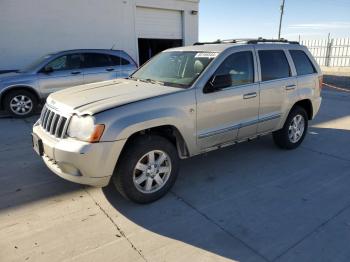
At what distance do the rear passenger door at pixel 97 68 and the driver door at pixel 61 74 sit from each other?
194 mm

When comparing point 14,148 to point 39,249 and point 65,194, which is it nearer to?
point 65,194

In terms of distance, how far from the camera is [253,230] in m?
3.17

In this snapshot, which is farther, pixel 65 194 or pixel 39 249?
pixel 65 194

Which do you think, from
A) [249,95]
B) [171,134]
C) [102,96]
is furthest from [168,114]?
[249,95]

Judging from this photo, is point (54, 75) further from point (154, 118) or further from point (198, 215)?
point (198, 215)

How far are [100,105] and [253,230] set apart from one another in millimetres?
2037

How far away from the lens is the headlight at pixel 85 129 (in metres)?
3.13

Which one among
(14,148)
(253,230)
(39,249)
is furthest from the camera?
(14,148)

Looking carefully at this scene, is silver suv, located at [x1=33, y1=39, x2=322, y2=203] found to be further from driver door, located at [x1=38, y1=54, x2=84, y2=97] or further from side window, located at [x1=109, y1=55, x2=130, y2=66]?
side window, located at [x1=109, y1=55, x2=130, y2=66]

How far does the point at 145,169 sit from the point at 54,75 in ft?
19.4

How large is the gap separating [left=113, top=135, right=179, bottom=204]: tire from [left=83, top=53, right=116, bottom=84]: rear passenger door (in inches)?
231

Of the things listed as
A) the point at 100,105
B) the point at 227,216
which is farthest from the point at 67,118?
the point at 227,216

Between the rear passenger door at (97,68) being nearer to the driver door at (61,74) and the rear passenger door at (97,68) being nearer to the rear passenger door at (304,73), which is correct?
the driver door at (61,74)

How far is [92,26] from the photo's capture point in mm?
12055
